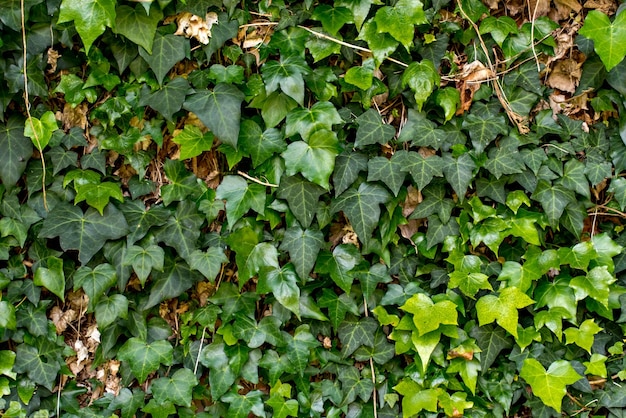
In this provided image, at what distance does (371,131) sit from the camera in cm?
208

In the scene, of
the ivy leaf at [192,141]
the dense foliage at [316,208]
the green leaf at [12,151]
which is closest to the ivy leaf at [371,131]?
the dense foliage at [316,208]

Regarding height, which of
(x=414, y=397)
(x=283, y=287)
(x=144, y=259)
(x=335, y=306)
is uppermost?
(x=144, y=259)

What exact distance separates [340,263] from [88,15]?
1.27 meters

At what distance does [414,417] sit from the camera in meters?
2.24

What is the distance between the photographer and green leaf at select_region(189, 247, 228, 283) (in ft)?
6.84

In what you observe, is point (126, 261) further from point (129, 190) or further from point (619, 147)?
point (619, 147)

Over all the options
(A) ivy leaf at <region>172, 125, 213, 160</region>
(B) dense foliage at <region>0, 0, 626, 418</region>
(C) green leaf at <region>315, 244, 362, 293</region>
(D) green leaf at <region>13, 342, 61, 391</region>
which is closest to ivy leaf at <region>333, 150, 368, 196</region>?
(B) dense foliage at <region>0, 0, 626, 418</region>

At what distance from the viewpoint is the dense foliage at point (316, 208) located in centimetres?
207

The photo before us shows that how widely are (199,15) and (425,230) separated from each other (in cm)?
120

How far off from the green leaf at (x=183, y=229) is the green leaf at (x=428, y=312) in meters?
0.85

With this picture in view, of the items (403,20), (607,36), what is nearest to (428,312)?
(403,20)

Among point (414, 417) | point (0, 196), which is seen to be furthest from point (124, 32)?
point (414, 417)

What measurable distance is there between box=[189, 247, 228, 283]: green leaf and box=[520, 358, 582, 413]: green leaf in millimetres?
1255

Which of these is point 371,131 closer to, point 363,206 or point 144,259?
point 363,206
